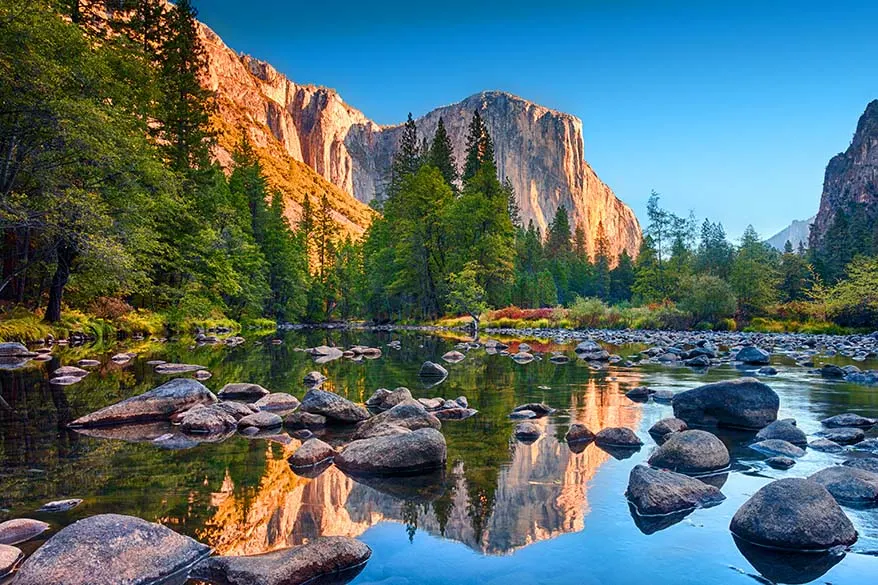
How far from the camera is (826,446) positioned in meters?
7.62

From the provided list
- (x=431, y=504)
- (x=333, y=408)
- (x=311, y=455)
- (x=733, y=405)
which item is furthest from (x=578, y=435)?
(x=333, y=408)

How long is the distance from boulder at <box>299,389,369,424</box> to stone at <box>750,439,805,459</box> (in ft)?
20.1

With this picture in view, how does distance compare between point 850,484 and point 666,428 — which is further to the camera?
point 666,428

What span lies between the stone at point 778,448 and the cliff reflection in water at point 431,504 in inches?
89.5

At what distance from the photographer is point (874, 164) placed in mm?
114750

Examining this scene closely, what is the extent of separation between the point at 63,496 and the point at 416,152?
61.9 m

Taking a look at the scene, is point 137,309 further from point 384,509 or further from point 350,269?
point 350,269

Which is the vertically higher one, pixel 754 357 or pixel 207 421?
pixel 754 357

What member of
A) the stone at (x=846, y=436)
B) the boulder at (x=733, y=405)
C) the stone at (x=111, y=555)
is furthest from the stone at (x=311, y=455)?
the stone at (x=846, y=436)

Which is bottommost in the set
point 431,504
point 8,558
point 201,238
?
point 431,504

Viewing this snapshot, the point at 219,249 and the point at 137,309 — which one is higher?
the point at 219,249

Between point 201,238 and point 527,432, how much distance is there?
28.8 metres

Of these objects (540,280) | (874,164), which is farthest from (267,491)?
(874,164)

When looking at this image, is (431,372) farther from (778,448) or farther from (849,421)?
(849,421)
